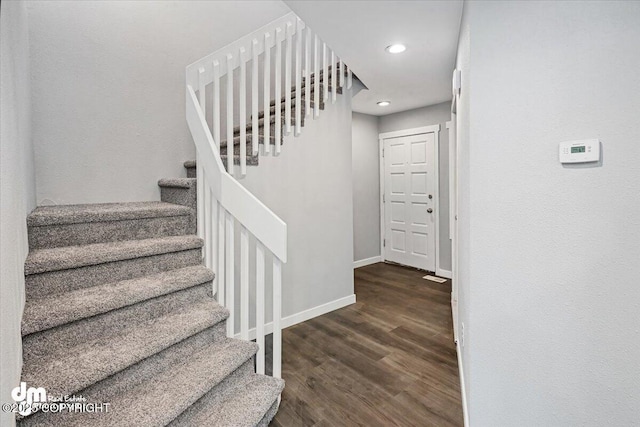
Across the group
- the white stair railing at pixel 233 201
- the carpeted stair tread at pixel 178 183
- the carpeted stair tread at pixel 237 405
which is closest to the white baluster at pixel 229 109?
the white stair railing at pixel 233 201

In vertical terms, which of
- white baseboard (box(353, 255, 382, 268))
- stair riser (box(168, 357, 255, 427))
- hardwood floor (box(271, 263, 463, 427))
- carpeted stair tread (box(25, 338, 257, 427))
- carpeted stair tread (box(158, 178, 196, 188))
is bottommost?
hardwood floor (box(271, 263, 463, 427))

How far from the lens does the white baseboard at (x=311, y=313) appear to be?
2.76 metres

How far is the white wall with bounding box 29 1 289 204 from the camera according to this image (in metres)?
2.27

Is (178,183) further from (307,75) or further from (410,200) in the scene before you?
(410,200)

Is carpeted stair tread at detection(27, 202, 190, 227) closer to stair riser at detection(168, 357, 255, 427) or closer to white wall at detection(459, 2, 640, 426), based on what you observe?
stair riser at detection(168, 357, 255, 427)

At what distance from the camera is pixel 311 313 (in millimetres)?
3090

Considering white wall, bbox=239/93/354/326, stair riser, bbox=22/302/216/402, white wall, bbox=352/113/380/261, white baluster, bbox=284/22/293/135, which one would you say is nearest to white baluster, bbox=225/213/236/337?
stair riser, bbox=22/302/216/402

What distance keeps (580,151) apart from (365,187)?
3.91 metres

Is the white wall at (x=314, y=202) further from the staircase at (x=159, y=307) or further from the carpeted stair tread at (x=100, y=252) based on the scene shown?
the carpeted stair tread at (x=100, y=252)

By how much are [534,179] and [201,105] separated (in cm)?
199

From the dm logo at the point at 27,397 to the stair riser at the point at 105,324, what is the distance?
0.22 meters

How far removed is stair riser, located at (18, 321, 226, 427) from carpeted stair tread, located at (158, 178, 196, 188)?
1.01m

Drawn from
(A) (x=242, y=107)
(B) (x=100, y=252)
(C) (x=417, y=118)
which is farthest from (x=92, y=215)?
(C) (x=417, y=118)

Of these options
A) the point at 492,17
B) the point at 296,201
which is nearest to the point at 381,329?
the point at 296,201
